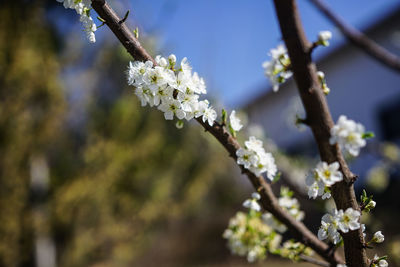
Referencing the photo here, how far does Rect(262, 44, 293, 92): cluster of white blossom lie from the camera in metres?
1.23

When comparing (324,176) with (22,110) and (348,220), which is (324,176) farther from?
(22,110)

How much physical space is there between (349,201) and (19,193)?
4.96 metres

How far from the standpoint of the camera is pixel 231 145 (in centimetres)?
105

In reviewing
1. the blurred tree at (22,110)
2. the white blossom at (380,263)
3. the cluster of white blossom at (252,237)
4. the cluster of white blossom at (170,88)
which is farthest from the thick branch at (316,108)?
the blurred tree at (22,110)

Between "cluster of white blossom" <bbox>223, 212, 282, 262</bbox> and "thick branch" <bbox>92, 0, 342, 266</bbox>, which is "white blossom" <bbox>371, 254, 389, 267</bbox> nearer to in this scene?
"thick branch" <bbox>92, 0, 342, 266</bbox>

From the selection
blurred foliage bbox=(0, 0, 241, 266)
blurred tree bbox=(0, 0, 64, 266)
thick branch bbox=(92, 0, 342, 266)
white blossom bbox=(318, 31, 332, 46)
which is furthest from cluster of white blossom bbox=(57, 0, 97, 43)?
blurred tree bbox=(0, 0, 64, 266)

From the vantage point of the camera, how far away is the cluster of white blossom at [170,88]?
0.96m

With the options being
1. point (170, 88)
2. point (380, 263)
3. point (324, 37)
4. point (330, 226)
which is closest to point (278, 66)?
point (324, 37)

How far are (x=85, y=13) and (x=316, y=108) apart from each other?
0.74m

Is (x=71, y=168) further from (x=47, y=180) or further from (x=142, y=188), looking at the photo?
(x=142, y=188)

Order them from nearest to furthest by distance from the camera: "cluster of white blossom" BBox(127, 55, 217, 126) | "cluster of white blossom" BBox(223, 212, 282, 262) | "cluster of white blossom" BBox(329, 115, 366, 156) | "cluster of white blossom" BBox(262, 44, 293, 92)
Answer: "cluster of white blossom" BBox(329, 115, 366, 156) < "cluster of white blossom" BBox(127, 55, 217, 126) < "cluster of white blossom" BBox(262, 44, 293, 92) < "cluster of white blossom" BBox(223, 212, 282, 262)

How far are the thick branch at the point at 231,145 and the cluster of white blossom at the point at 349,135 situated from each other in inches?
11.9

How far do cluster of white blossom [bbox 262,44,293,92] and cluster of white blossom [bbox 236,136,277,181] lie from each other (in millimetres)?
314

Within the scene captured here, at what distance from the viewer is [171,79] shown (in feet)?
3.16
